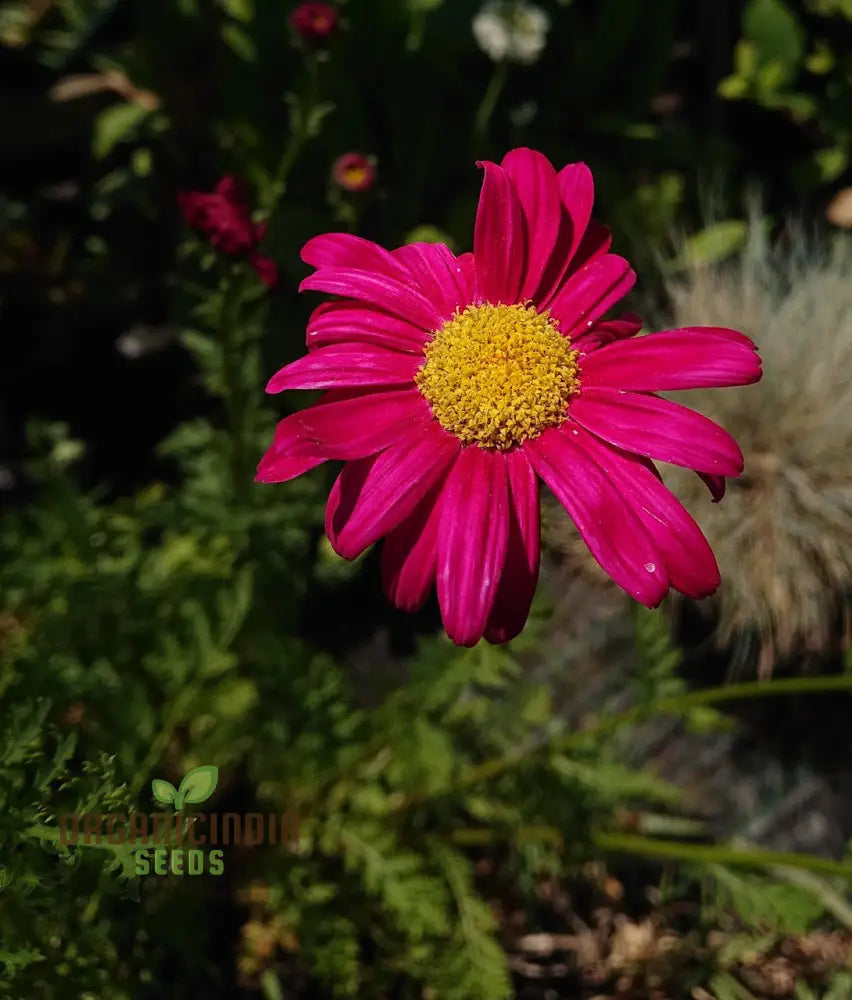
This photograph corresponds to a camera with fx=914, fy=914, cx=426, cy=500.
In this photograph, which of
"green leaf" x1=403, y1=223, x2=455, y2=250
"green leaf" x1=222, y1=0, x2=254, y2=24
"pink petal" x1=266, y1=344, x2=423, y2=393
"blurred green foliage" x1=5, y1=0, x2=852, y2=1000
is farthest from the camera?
"green leaf" x1=222, y1=0, x2=254, y2=24

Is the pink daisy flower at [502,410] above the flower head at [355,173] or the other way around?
the other way around

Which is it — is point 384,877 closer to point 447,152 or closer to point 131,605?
point 131,605

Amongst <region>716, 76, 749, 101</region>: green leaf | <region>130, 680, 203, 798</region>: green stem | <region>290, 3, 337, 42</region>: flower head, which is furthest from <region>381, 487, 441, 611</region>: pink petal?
<region>716, 76, 749, 101</region>: green leaf

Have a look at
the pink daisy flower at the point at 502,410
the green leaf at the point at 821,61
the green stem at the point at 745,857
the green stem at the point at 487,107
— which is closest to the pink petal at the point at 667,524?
the pink daisy flower at the point at 502,410

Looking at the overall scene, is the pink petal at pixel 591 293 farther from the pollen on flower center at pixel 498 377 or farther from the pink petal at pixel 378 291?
the pink petal at pixel 378 291

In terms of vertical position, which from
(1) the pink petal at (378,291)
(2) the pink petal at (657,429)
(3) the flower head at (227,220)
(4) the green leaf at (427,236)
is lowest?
(2) the pink petal at (657,429)

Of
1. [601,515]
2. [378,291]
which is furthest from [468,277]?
[601,515]

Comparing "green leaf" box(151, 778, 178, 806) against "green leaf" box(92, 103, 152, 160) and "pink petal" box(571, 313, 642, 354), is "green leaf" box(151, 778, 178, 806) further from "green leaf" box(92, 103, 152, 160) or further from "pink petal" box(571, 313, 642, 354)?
"green leaf" box(92, 103, 152, 160)
